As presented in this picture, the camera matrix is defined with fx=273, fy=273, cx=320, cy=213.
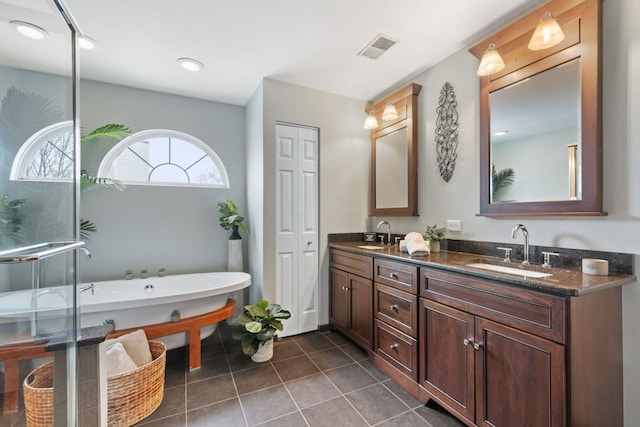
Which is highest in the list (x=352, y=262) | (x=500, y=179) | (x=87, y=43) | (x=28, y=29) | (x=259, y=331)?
(x=87, y=43)

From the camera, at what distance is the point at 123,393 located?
165 cm

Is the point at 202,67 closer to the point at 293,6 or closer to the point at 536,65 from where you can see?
the point at 293,6

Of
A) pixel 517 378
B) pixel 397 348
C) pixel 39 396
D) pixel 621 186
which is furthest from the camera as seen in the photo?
pixel 397 348

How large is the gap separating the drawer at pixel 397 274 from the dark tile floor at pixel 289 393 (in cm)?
75

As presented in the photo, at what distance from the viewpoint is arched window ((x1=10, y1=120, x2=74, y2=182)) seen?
3.76 feet

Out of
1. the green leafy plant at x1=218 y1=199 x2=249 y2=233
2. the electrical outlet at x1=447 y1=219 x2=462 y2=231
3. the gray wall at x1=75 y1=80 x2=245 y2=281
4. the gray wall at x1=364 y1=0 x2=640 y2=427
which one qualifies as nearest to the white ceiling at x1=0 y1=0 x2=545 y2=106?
the gray wall at x1=75 y1=80 x2=245 y2=281

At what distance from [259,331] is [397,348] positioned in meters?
1.12

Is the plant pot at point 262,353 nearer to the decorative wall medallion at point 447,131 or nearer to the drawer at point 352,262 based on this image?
the drawer at point 352,262

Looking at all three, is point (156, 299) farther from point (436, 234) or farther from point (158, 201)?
point (436, 234)

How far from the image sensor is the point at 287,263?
113 inches

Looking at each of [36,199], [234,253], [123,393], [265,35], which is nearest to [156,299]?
[123,393]

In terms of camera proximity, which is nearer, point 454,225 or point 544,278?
point 544,278

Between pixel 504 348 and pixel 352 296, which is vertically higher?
pixel 504 348

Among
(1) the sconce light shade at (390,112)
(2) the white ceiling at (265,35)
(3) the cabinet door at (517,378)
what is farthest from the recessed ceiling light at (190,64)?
(3) the cabinet door at (517,378)
